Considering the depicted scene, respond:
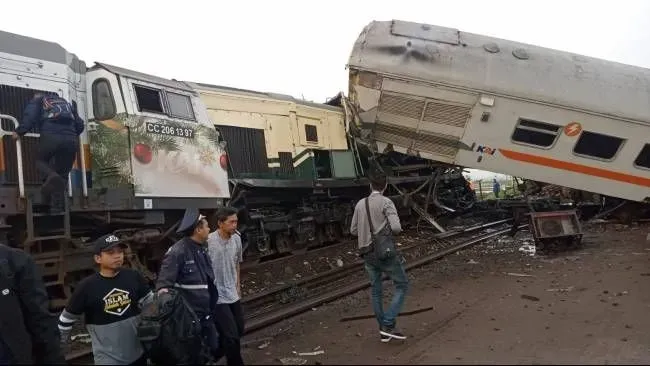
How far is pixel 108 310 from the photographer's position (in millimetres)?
3922

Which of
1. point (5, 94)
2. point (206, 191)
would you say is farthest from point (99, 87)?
point (206, 191)

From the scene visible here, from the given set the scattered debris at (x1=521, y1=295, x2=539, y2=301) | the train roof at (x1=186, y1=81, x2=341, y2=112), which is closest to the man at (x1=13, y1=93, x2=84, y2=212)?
the train roof at (x1=186, y1=81, x2=341, y2=112)

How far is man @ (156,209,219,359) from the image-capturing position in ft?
14.0

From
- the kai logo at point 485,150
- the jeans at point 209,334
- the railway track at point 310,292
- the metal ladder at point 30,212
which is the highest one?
the kai logo at point 485,150

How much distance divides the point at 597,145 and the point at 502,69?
239cm

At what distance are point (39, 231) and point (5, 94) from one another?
1700 millimetres

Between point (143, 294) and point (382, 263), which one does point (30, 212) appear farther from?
point (382, 263)

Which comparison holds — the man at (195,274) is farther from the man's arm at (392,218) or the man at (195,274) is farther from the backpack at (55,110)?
the backpack at (55,110)

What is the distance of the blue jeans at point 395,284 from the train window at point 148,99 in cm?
412

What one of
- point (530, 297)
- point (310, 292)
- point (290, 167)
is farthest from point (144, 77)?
point (530, 297)

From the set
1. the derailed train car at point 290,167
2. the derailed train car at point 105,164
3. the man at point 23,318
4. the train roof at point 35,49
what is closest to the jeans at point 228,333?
the man at point 23,318

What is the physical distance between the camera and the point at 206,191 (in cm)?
852

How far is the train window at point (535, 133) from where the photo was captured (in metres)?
10.9

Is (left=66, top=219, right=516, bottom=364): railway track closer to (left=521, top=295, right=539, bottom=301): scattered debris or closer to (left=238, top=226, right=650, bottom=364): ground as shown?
(left=238, top=226, right=650, bottom=364): ground
